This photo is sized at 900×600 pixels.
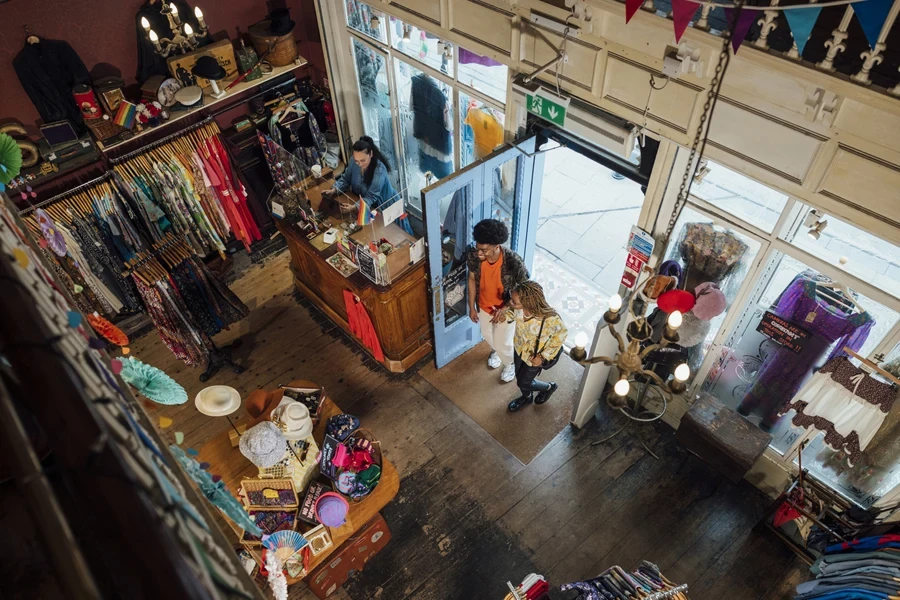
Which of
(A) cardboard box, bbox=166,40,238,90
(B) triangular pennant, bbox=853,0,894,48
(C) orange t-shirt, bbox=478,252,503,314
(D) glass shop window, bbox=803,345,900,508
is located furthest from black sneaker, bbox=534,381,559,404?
(A) cardboard box, bbox=166,40,238,90

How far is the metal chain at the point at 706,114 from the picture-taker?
2947mm

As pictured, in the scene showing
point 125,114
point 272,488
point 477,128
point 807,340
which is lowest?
point 272,488

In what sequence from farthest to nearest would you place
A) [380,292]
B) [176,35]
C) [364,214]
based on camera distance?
1. [176,35]
2. [380,292]
3. [364,214]

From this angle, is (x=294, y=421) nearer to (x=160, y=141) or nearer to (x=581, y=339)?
(x=581, y=339)

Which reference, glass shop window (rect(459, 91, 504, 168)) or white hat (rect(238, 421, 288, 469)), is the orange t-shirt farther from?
white hat (rect(238, 421, 288, 469))

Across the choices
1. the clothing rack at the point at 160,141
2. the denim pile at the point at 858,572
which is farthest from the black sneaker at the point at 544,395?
the clothing rack at the point at 160,141

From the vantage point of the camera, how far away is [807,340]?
Answer: 416 centimetres

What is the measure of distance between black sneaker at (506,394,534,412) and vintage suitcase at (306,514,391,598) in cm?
158

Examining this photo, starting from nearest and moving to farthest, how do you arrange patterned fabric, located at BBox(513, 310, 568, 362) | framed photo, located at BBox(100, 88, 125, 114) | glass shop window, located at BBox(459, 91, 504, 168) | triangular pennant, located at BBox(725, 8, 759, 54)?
1. triangular pennant, located at BBox(725, 8, 759, 54)
2. patterned fabric, located at BBox(513, 310, 568, 362)
3. glass shop window, located at BBox(459, 91, 504, 168)
4. framed photo, located at BBox(100, 88, 125, 114)

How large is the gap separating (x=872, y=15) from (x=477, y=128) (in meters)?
3.28

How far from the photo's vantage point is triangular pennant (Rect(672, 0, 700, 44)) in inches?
120

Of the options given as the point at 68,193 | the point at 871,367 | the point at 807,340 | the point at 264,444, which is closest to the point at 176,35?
the point at 68,193

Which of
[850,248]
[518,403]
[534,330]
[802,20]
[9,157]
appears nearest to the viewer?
[9,157]

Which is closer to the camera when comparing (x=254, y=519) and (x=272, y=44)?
(x=254, y=519)
